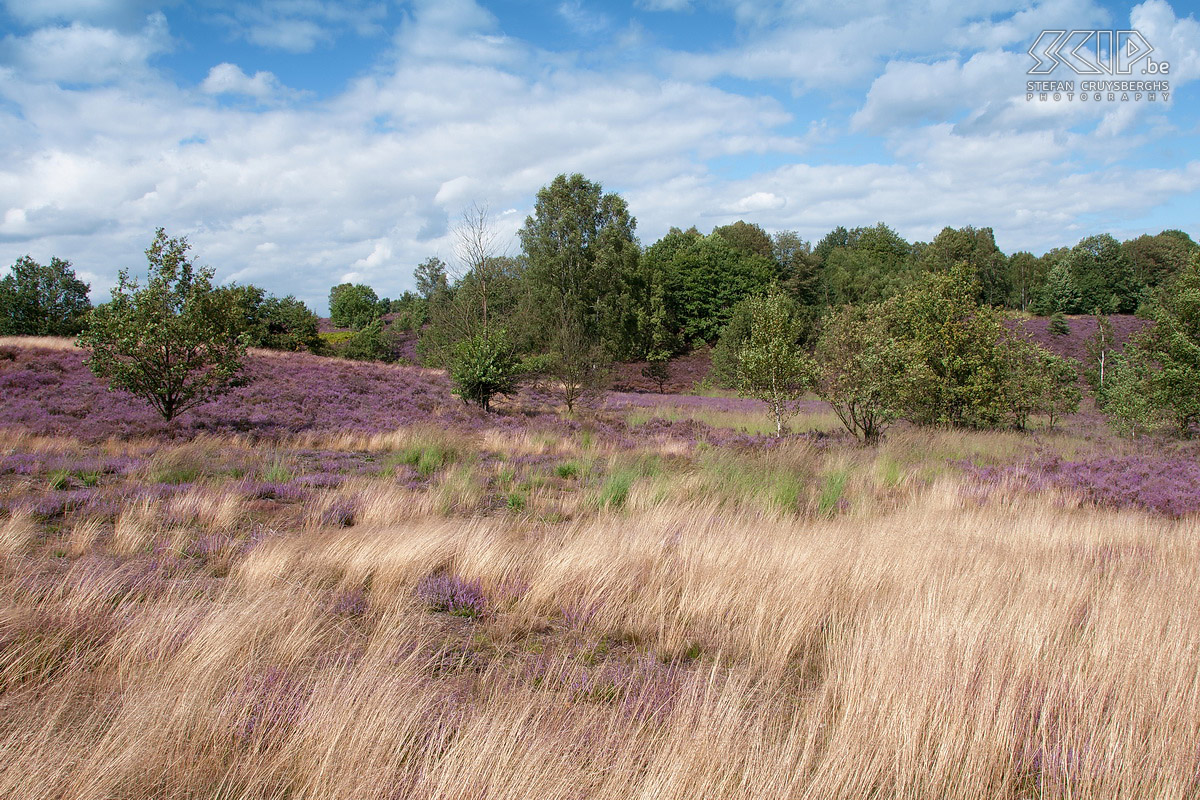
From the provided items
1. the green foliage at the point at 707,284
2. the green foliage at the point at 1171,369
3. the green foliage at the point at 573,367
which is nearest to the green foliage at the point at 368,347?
the green foliage at the point at 707,284

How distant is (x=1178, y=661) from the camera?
3.65 m

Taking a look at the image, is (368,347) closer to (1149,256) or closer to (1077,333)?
(1077,333)

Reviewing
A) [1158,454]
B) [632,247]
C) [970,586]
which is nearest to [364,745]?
[970,586]

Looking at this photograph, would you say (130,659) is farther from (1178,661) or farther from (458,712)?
(1178,661)

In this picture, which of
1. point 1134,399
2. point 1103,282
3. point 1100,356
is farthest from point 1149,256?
point 1134,399

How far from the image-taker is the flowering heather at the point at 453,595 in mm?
4816

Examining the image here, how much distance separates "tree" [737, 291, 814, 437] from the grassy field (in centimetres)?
1003

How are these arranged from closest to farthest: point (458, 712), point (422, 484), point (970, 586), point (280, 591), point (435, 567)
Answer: point (458, 712)
point (280, 591)
point (970, 586)
point (435, 567)
point (422, 484)

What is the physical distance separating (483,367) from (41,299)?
61.8 m

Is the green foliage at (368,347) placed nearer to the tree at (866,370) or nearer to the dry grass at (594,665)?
the tree at (866,370)

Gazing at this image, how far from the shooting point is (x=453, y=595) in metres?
4.97

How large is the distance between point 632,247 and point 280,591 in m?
46.9

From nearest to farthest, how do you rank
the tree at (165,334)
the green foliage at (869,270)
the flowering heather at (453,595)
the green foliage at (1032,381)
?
the flowering heather at (453,595), the tree at (165,334), the green foliage at (1032,381), the green foliage at (869,270)

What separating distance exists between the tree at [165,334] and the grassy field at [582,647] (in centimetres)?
713
